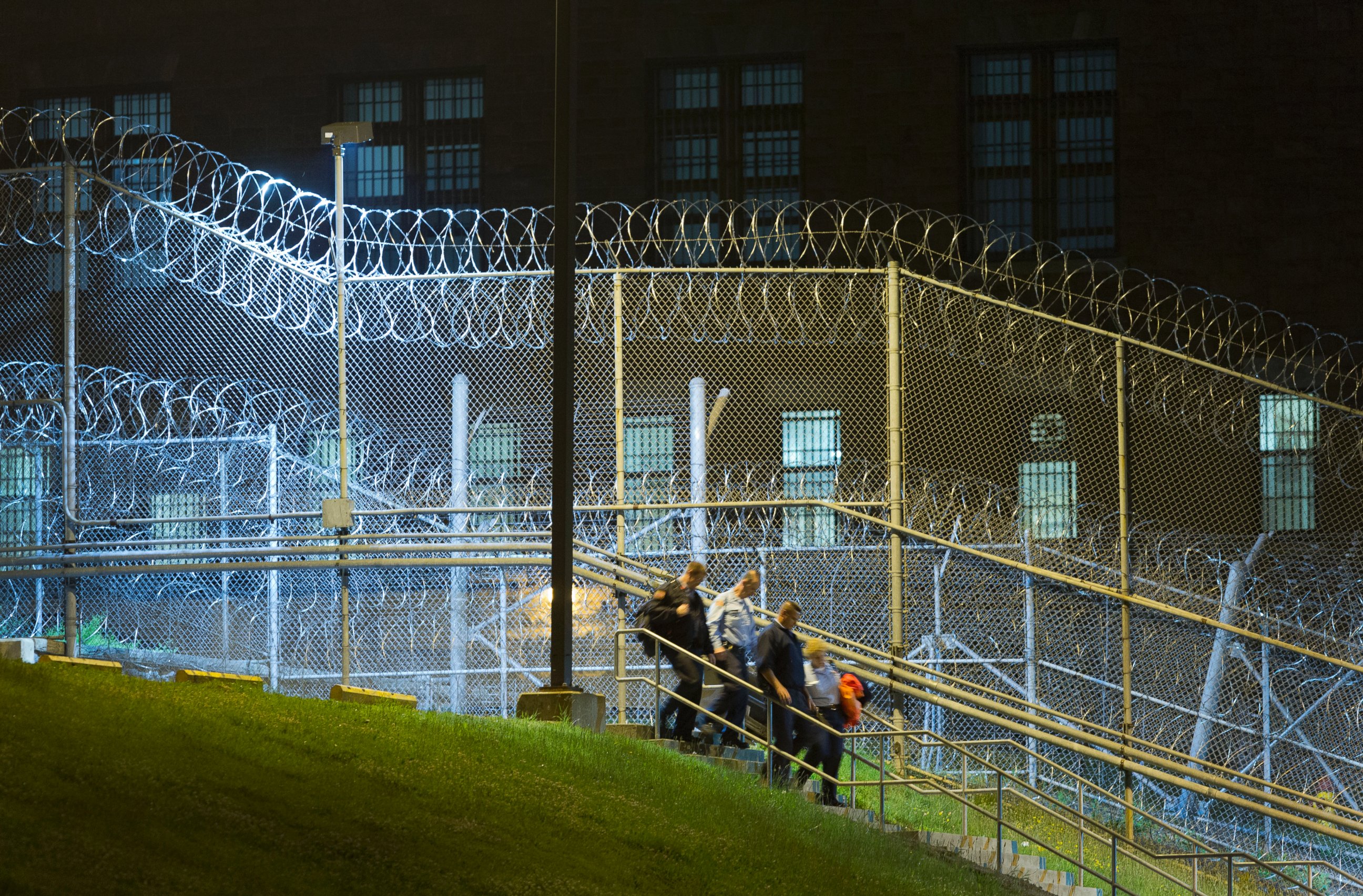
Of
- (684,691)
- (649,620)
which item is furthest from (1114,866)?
(649,620)

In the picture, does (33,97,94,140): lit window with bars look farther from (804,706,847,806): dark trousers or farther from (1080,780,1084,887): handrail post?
(1080,780,1084,887): handrail post

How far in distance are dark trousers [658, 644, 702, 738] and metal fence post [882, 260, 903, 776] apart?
6.56 feet

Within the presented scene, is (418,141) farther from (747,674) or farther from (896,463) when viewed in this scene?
(747,674)

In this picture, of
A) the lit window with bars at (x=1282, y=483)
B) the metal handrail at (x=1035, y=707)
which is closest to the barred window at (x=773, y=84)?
the lit window with bars at (x=1282, y=483)

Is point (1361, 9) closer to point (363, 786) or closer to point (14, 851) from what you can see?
point (363, 786)

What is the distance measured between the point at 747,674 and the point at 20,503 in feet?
21.1

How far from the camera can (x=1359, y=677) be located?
14.4m

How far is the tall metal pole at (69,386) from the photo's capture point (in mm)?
11844

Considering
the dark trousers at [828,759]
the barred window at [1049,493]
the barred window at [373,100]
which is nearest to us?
the dark trousers at [828,759]

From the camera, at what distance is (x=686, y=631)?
37.2 feet

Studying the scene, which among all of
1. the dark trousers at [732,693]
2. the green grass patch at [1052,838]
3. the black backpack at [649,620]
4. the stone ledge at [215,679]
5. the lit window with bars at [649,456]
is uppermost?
the lit window with bars at [649,456]

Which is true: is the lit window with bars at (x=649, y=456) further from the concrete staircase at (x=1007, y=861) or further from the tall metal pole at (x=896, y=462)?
the concrete staircase at (x=1007, y=861)

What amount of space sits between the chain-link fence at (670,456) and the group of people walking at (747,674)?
39.5 inches

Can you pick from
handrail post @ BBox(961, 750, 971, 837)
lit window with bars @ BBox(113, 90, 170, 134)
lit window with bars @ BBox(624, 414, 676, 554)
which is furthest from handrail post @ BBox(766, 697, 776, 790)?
lit window with bars @ BBox(113, 90, 170, 134)
